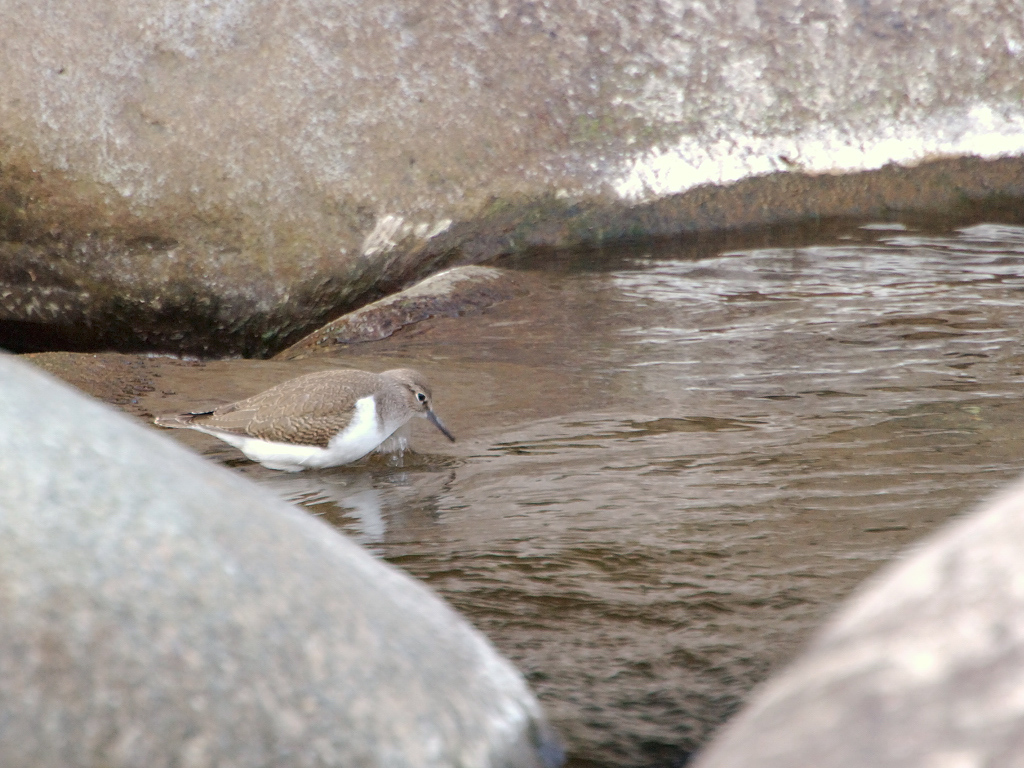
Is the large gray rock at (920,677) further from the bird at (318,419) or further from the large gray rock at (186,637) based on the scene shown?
the bird at (318,419)

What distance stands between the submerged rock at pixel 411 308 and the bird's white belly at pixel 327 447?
1.94 meters

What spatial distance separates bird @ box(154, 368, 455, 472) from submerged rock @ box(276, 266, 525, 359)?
1812mm

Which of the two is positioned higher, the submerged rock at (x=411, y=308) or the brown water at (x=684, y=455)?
the submerged rock at (x=411, y=308)

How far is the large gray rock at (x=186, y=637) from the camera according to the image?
83.0 inches

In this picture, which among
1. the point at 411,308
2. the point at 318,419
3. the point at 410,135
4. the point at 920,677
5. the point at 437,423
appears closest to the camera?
the point at 920,677

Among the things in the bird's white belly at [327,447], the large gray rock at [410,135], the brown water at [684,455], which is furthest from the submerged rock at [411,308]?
the bird's white belly at [327,447]

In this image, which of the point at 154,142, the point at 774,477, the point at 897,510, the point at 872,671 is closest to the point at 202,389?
the point at 154,142

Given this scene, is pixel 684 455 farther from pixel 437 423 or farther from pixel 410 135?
pixel 410 135

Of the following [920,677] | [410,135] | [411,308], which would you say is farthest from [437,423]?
[920,677]

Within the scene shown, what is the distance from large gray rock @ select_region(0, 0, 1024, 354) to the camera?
774 centimetres

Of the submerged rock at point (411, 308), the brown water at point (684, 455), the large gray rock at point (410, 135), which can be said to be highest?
the large gray rock at point (410, 135)

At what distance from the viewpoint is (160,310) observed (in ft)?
25.9

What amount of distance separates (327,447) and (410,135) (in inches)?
135

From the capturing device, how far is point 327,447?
17.9 feet
